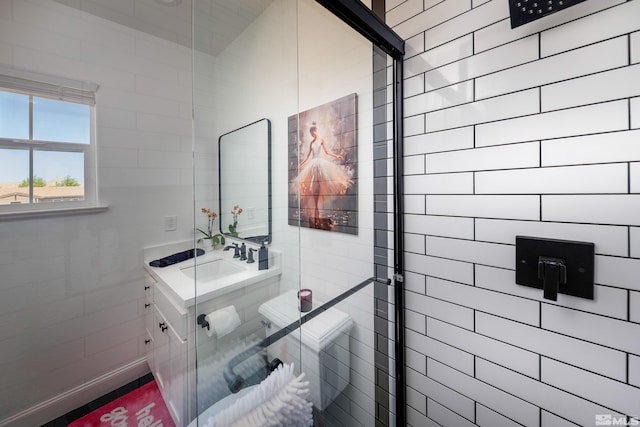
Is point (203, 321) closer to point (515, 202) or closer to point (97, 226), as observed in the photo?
point (515, 202)

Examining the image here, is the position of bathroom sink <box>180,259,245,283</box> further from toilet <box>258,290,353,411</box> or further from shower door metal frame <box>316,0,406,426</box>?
shower door metal frame <box>316,0,406,426</box>

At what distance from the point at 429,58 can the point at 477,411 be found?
1315 mm

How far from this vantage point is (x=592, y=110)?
0.58 metres

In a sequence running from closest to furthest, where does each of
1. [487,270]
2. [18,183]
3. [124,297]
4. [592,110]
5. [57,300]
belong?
[592,110] → [487,270] → [18,183] → [57,300] → [124,297]

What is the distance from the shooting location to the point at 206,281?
684 millimetres

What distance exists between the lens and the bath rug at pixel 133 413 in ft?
3.52

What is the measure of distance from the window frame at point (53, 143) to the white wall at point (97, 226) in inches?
1.5

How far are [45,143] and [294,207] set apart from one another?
4.01ft

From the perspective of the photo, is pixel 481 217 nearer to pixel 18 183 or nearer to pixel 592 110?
pixel 592 110

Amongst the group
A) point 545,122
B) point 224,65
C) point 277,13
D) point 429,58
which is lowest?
point 545,122

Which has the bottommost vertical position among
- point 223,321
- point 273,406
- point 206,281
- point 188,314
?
point 273,406

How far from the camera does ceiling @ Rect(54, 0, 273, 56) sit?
0.64 metres

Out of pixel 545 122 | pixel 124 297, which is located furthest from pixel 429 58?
pixel 124 297

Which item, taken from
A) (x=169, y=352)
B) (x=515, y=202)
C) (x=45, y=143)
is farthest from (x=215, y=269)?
(x=45, y=143)
